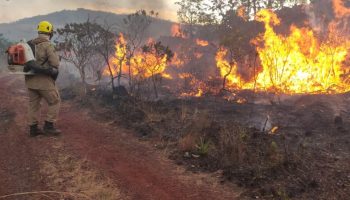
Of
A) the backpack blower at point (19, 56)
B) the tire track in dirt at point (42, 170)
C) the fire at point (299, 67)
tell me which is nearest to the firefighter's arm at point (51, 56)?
the backpack blower at point (19, 56)

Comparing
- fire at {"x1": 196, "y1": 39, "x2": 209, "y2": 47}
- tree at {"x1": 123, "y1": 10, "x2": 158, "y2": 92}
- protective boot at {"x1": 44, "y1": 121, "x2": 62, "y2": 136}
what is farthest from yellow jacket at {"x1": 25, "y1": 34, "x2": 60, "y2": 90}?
fire at {"x1": 196, "y1": 39, "x2": 209, "y2": 47}

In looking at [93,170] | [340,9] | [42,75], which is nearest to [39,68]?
[42,75]

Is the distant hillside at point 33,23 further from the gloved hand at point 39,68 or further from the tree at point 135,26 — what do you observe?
the gloved hand at point 39,68

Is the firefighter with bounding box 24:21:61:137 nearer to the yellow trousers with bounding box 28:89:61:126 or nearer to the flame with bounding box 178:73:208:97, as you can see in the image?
the yellow trousers with bounding box 28:89:61:126

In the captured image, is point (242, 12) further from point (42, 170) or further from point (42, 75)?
point (42, 170)

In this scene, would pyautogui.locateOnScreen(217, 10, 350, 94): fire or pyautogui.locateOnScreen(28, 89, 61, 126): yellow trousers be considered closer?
pyautogui.locateOnScreen(28, 89, 61, 126): yellow trousers

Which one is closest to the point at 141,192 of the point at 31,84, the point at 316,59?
the point at 31,84

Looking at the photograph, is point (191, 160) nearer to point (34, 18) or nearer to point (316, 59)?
point (316, 59)

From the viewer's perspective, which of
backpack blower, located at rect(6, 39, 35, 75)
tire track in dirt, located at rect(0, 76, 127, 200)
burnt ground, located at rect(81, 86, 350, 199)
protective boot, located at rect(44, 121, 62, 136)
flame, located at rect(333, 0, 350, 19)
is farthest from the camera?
flame, located at rect(333, 0, 350, 19)

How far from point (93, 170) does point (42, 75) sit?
9.52ft

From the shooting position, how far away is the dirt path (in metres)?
5.39

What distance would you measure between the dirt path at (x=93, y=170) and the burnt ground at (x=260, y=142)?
47cm

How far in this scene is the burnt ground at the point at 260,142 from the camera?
5914mm

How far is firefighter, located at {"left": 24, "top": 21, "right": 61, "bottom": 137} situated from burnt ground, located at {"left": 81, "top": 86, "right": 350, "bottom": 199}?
2290 millimetres
